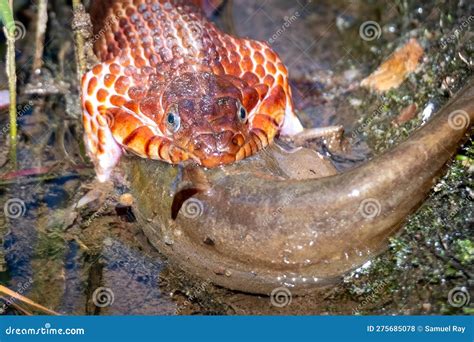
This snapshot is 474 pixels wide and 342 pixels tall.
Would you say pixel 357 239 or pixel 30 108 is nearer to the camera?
pixel 357 239

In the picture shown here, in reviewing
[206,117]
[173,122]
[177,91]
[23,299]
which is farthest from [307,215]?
[23,299]

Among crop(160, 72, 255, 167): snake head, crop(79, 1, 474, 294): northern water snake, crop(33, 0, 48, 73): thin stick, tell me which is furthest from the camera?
crop(33, 0, 48, 73): thin stick

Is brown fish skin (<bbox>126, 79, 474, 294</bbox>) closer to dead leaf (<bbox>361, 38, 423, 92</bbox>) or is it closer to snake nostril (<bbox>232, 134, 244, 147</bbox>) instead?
snake nostril (<bbox>232, 134, 244, 147</bbox>)

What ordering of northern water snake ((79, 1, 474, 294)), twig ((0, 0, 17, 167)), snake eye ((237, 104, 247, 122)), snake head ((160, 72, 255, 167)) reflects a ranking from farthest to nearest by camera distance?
twig ((0, 0, 17, 167)) < snake eye ((237, 104, 247, 122)) < snake head ((160, 72, 255, 167)) < northern water snake ((79, 1, 474, 294))

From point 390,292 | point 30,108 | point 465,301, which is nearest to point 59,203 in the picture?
point 30,108

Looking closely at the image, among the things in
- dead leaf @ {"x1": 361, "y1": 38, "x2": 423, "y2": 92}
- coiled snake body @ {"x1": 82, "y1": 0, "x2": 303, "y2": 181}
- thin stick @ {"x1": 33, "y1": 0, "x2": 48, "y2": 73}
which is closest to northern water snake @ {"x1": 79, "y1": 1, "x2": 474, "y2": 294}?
coiled snake body @ {"x1": 82, "y1": 0, "x2": 303, "y2": 181}

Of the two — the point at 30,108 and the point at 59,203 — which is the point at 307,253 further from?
the point at 30,108
